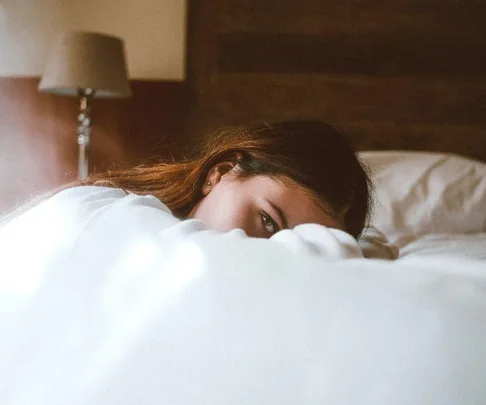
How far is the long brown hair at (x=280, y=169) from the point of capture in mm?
713

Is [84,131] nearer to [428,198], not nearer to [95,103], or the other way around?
[95,103]

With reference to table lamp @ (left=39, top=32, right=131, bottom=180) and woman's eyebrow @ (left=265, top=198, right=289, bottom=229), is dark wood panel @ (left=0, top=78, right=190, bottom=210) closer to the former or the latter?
table lamp @ (left=39, top=32, right=131, bottom=180)

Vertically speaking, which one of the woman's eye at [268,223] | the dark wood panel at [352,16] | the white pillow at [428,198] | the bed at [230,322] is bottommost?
the white pillow at [428,198]

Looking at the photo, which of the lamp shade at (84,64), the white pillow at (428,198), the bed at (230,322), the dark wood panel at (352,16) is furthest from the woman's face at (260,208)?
the dark wood panel at (352,16)

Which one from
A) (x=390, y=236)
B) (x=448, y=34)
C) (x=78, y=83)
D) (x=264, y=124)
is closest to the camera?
(x=264, y=124)

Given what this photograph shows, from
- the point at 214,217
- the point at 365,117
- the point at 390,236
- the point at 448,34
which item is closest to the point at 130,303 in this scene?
the point at 214,217

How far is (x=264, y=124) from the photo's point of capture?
82cm

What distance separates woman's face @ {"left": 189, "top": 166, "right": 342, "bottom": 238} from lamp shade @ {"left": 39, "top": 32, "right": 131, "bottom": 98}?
1066 millimetres

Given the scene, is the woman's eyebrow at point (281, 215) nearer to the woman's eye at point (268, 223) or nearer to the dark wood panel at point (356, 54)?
the woman's eye at point (268, 223)

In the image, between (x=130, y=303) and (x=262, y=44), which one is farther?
(x=262, y=44)

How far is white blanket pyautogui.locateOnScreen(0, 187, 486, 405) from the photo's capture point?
0.27 metres

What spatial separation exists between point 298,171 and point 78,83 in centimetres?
111

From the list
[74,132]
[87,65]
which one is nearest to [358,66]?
[87,65]

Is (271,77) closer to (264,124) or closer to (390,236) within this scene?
(390,236)
